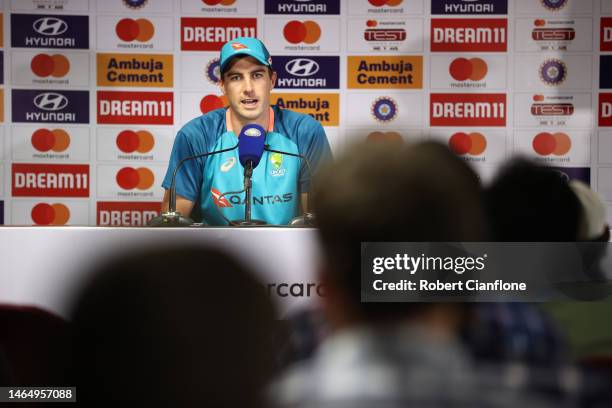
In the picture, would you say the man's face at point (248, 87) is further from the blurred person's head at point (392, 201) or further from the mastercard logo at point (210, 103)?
the blurred person's head at point (392, 201)

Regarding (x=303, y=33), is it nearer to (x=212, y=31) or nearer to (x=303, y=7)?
(x=303, y=7)

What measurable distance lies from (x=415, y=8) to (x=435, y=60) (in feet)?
1.14

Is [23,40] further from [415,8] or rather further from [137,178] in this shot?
[415,8]

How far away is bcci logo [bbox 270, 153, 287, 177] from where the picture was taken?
2.96 metres

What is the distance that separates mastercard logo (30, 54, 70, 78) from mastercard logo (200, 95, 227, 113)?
85 centimetres

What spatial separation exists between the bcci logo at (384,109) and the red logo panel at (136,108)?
127cm

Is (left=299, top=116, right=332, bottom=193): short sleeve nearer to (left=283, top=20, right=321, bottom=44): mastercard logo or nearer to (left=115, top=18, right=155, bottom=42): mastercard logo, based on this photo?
(left=283, top=20, right=321, bottom=44): mastercard logo

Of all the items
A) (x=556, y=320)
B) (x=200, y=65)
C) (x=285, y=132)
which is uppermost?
(x=200, y=65)

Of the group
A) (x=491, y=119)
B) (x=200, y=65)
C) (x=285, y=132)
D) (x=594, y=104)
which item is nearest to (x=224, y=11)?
(x=200, y=65)

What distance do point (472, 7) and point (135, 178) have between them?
2347 millimetres

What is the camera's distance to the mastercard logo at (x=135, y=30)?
357 centimetres

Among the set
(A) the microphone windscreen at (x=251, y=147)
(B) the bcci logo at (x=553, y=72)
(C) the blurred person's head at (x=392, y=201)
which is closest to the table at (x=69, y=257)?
(C) the blurred person's head at (x=392, y=201)

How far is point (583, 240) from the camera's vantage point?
99 cm

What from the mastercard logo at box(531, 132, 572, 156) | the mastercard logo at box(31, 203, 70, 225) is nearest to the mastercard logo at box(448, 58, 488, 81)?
the mastercard logo at box(531, 132, 572, 156)
